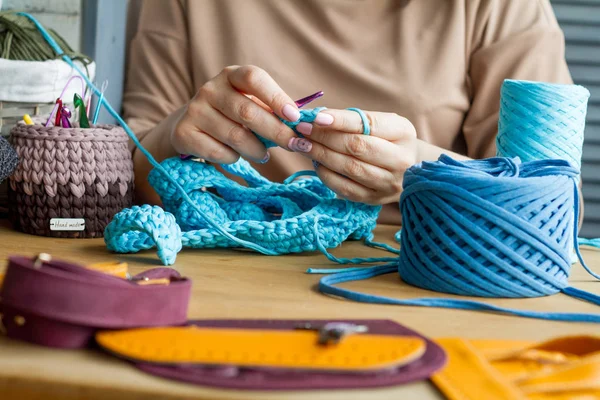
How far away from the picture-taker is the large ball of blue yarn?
2.06 feet

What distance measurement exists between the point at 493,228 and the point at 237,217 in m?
0.35

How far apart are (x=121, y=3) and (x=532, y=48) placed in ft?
2.52

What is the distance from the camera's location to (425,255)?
668 mm

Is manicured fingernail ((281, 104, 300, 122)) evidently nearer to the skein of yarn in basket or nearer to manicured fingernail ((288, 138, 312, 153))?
manicured fingernail ((288, 138, 312, 153))

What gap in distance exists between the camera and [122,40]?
1.35 m

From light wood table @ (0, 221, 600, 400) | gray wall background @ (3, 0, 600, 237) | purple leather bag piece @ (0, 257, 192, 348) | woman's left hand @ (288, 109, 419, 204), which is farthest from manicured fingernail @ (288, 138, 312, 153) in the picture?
gray wall background @ (3, 0, 600, 237)

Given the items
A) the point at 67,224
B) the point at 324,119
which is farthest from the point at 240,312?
the point at 67,224

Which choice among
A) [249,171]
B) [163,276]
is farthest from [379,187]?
[163,276]

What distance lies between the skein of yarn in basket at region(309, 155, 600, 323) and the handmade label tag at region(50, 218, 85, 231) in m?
0.37

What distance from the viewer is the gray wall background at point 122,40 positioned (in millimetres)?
1242

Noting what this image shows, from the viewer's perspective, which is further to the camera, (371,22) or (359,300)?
(371,22)

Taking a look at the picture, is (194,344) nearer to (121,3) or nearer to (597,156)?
(121,3)

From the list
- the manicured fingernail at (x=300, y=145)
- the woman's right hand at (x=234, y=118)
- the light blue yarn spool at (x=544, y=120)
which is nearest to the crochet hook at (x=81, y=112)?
the woman's right hand at (x=234, y=118)

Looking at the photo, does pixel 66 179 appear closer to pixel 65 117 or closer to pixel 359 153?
pixel 65 117
